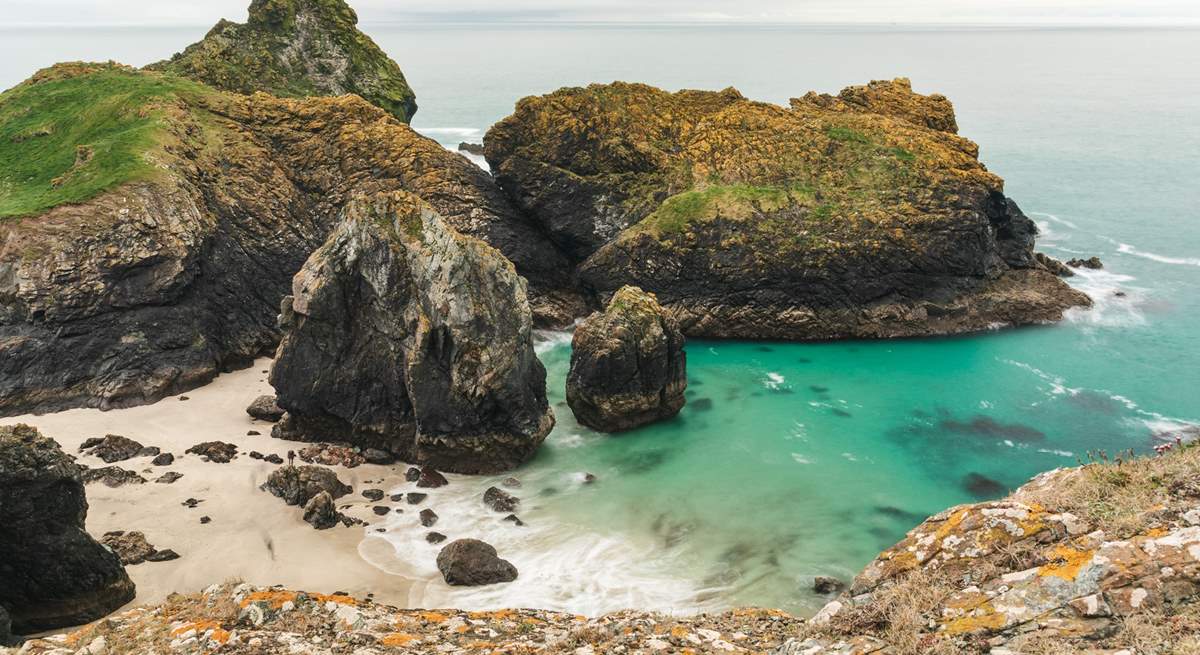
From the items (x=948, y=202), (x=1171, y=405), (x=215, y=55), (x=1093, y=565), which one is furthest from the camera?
(x=215, y=55)

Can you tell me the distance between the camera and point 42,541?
62.6ft

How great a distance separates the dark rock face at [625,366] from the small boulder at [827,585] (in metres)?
13.6

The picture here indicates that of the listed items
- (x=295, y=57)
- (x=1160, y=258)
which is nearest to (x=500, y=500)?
(x=295, y=57)

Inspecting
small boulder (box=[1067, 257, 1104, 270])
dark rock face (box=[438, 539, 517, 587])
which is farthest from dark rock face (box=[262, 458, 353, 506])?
small boulder (box=[1067, 257, 1104, 270])

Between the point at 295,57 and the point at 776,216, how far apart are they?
4546 cm

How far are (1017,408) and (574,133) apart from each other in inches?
1351

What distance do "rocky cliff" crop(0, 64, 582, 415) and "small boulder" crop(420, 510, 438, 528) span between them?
693 inches

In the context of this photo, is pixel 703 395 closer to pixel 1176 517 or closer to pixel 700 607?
pixel 700 607

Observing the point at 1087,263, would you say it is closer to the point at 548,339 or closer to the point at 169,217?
the point at 548,339

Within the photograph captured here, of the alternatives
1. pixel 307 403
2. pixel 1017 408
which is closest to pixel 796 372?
pixel 1017 408

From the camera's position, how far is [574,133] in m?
54.5

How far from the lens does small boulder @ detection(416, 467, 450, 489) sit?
30203mm

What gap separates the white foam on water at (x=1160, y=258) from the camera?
6234 cm

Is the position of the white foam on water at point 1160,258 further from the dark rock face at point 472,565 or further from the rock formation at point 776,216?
the dark rock face at point 472,565
